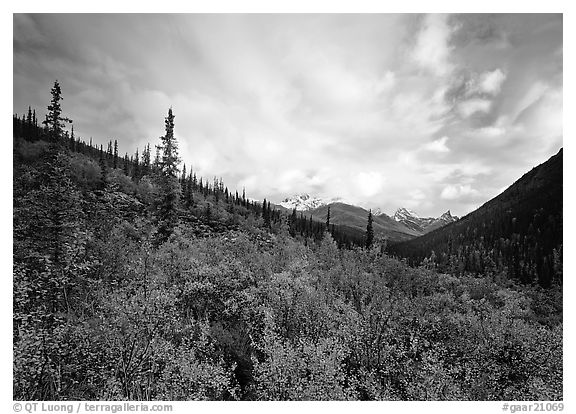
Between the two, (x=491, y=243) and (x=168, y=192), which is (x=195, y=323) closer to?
(x=168, y=192)

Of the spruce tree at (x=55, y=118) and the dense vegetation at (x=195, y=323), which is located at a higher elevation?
the spruce tree at (x=55, y=118)

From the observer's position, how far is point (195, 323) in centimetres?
1739

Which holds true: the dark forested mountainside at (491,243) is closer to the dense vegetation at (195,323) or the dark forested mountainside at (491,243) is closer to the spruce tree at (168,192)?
the dense vegetation at (195,323)

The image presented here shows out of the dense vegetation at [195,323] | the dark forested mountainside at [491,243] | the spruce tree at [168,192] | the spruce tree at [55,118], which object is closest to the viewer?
the dense vegetation at [195,323]

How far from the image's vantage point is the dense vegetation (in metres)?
12.4

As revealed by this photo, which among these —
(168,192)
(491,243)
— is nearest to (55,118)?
(168,192)

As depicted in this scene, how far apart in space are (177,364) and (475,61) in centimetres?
1971

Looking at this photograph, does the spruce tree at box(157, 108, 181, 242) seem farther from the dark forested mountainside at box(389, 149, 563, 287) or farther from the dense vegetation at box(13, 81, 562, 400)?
the dark forested mountainside at box(389, 149, 563, 287)

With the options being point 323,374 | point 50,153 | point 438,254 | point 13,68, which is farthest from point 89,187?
point 438,254

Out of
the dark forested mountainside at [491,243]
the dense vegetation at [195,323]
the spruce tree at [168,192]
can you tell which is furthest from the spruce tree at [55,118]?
the dark forested mountainside at [491,243]

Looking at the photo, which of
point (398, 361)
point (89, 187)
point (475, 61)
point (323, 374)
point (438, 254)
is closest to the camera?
point (475, 61)

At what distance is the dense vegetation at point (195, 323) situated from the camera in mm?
12359
